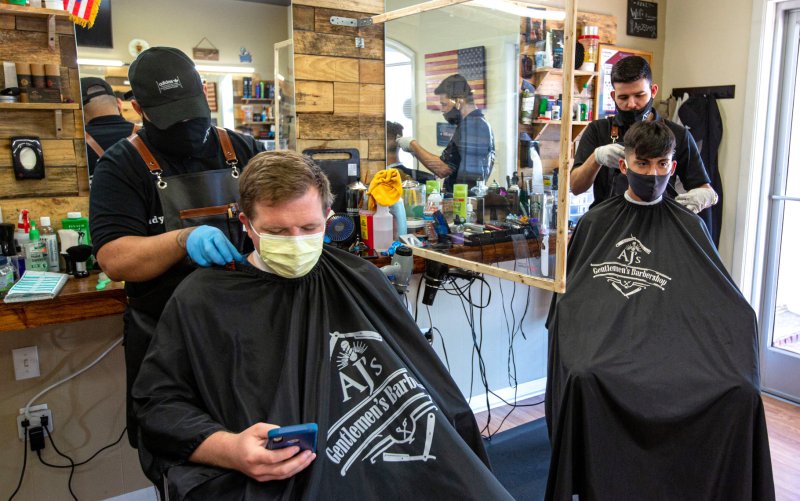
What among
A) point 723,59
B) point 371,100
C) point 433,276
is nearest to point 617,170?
point 433,276

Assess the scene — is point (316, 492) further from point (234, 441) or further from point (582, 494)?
point (582, 494)

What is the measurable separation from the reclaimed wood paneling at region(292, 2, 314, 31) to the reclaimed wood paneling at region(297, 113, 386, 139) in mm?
395

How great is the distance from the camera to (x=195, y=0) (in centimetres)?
247

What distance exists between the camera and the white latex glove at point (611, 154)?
2438 mm

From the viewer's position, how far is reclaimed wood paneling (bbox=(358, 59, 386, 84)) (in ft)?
9.81

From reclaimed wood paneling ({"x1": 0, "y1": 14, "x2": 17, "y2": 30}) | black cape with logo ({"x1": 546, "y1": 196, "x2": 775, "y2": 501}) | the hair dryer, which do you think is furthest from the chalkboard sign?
reclaimed wood paneling ({"x1": 0, "y1": 14, "x2": 17, "y2": 30})

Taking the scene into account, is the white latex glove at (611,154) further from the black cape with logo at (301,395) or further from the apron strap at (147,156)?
the apron strap at (147,156)

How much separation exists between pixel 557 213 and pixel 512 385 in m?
1.67

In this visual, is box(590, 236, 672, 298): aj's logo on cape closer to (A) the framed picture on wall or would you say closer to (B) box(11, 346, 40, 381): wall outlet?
(A) the framed picture on wall

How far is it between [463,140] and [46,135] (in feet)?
5.65

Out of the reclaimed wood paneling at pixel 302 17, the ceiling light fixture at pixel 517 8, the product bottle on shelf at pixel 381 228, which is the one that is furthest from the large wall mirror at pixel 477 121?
the reclaimed wood paneling at pixel 302 17

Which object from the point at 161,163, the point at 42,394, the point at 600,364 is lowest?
the point at 42,394

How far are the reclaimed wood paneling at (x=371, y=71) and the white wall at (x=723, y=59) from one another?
2121 mm

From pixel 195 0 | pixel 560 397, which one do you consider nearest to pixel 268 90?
pixel 195 0
